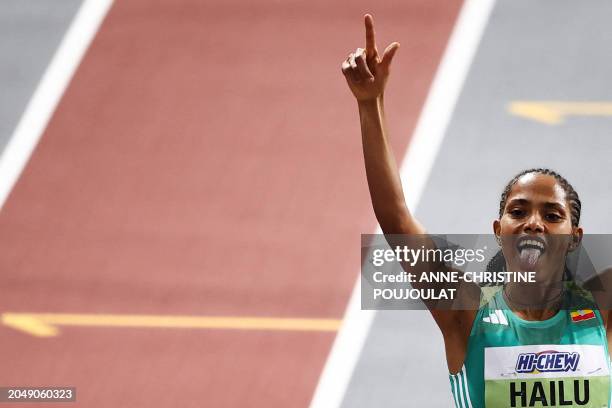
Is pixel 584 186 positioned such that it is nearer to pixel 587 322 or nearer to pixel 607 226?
pixel 607 226

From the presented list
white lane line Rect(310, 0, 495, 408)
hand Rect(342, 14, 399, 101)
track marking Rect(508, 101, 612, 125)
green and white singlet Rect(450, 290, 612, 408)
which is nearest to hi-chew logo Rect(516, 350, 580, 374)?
green and white singlet Rect(450, 290, 612, 408)

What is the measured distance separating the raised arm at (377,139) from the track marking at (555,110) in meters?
2.46

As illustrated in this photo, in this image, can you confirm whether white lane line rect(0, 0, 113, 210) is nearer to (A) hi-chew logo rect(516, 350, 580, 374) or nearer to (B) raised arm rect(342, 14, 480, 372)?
(B) raised arm rect(342, 14, 480, 372)

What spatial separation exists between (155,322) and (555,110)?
1998 mm

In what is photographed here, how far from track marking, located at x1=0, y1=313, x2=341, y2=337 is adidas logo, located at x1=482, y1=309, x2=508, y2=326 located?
68.5 inches

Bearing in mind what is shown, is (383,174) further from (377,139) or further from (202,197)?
(202,197)

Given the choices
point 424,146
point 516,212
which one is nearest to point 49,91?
point 424,146

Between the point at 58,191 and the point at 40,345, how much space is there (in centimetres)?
75

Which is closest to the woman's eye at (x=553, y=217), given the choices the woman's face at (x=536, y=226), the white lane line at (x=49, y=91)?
the woman's face at (x=536, y=226)

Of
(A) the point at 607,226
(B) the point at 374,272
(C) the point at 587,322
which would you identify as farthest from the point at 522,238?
(A) the point at 607,226

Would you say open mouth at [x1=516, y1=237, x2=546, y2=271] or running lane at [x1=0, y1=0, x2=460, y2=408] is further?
running lane at [x1=0, y1=0, x2=460, y2=408]

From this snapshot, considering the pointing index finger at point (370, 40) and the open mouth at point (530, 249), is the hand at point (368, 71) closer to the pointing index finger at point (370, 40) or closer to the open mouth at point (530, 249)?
the pointing index finger at point (370, 40)

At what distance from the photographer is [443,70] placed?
14.6ft

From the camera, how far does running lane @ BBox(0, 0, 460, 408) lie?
11.9 ft
